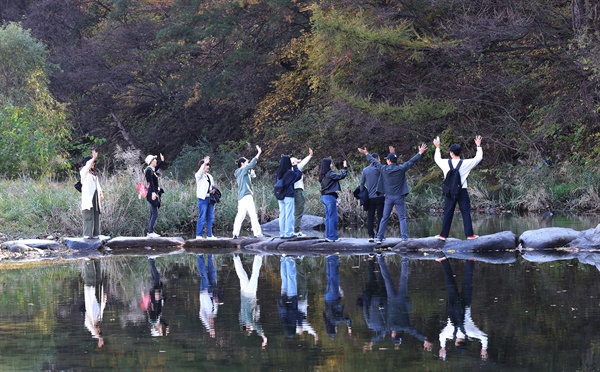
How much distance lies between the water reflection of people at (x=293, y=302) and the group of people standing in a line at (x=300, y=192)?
2.53 m

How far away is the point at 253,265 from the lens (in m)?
17.0

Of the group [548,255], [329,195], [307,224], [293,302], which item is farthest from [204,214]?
[293,302]

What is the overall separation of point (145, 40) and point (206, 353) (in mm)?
38563

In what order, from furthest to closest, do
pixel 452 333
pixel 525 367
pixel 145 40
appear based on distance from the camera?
1. pixel 145 40
2. pixel 452 333
3. pixel 525 367

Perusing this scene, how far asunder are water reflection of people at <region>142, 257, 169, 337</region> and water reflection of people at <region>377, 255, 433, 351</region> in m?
2.40

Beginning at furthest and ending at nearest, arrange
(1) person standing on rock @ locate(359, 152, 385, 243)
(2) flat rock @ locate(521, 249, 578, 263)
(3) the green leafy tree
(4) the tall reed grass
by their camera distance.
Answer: (3) the green leafy tree < (4) the tall reed grass < (1) person standing on rock @ locate(359, 152, 385, 243) < (2) flat rock @ locate(521, 249, 578, 263)

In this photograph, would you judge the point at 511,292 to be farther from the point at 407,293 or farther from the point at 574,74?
the point at 574,74

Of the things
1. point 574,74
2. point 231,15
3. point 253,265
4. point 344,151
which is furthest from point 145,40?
point 253,265

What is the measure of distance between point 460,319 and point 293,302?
248 centimetres

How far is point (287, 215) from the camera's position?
19.9 meters

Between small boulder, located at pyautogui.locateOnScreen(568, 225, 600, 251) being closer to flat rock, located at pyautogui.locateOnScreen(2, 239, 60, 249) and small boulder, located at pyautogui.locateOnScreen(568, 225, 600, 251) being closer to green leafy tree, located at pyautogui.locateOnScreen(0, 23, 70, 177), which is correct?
flat rock, located at pyautogui.locateOnScreen(2, 239, 60, 249)

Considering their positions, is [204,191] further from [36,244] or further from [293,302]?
[293,302]

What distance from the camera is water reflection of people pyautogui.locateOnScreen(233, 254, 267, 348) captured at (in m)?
10.6

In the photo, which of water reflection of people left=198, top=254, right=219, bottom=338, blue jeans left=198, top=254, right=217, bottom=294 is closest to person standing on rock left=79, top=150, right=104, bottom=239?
blue jeans left=198, top=254, right=217, bottom=294
